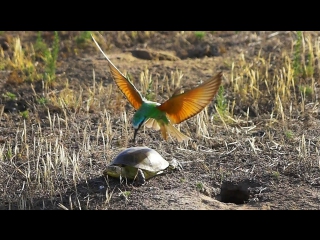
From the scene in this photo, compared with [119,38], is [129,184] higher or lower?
lower

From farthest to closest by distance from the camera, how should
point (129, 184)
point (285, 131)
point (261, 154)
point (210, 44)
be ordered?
point (210, 44) < point (285, 131) < point (261, 154) < point (129, 184)

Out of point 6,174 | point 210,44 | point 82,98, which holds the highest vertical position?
point 210,44

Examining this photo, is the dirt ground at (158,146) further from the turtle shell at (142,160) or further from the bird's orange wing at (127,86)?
the bird's orange wing at (127,86)

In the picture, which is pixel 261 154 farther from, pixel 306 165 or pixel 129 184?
pixel 129 184

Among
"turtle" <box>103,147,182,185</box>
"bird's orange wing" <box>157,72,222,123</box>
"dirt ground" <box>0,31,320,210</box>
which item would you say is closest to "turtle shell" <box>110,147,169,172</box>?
"turtle" <box>103,147,182,185</box>

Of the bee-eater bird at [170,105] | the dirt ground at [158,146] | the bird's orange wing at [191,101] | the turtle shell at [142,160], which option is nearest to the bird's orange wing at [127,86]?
the bee-eater bird at [170,105]

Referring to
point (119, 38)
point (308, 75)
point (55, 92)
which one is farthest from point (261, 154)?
point (119, 38)

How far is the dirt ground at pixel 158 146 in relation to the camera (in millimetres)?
5953

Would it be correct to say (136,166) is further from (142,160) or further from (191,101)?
(191,101)

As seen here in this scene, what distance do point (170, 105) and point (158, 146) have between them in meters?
1.32

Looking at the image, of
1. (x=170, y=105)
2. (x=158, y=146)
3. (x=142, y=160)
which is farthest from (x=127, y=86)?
(x=158, y=146)

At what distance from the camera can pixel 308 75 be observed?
8.76 meters

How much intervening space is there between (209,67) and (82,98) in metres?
1.93

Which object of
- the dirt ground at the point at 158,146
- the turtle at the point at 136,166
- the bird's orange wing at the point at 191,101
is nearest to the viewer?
the bird's orange wing at the point at 191,101
